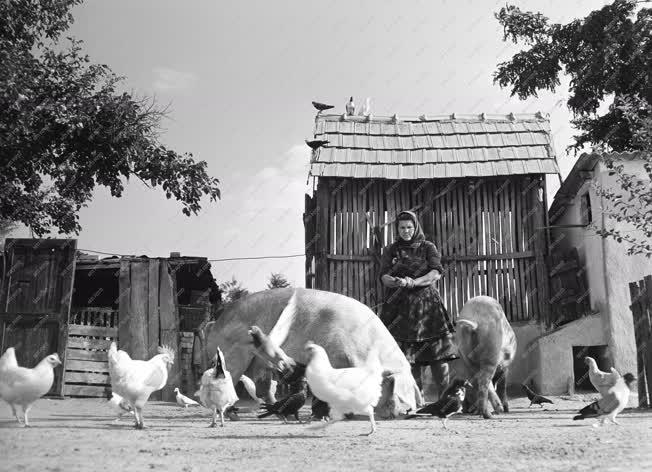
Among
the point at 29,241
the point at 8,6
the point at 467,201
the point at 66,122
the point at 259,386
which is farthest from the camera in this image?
the point at 467,201

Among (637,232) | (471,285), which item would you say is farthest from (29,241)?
(637,232)

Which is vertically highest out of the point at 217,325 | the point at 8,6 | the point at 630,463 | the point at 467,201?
the point at 8,6

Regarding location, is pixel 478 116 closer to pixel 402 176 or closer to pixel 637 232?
pixel 402 176

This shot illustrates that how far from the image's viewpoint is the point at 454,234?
41.8ft

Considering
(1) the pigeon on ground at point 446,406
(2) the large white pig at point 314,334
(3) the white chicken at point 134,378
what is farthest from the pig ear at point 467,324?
(3) the white chicken at point 134,378

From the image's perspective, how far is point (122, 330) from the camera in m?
11.7

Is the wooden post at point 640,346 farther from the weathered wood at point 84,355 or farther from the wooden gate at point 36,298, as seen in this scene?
the wooden gate at point 36,298

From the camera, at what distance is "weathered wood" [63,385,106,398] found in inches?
437

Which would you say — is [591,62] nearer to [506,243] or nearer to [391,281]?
[506,243]

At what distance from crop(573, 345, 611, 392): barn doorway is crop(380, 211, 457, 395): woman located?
4.65 m

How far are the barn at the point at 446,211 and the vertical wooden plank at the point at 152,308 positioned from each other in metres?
2.59

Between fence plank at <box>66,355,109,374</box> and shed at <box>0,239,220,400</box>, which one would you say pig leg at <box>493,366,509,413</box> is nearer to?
shed at <box>0,239,220,400</box>

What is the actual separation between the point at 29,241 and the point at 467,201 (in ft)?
24.1

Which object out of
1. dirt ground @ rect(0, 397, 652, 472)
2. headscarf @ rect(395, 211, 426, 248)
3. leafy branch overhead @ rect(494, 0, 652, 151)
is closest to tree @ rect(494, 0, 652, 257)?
leafy branch overhead @ rect(494, 0, 652, 151)
